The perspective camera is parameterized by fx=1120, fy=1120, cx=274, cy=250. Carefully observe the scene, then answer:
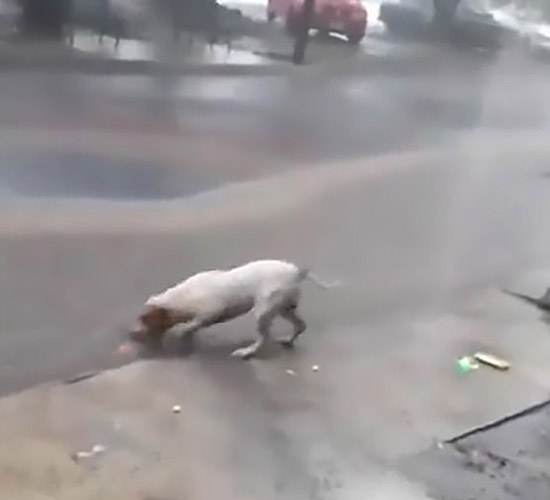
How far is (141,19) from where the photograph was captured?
4.32 metres

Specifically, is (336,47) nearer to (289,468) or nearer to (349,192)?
(349,192)

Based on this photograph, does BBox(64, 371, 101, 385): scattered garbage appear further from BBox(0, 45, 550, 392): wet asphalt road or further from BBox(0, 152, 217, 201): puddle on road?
BBox(0, 152, 217, 201): puddle on road

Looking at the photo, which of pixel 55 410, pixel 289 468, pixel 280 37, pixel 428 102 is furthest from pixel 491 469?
pixel 428 102

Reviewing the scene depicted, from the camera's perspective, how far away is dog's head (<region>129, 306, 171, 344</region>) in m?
3.35

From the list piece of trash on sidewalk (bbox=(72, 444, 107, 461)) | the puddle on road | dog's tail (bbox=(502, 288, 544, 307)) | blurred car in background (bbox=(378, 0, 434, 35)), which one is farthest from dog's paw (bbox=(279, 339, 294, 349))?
blurred car in background (bbox=(378, 0, 434, 35))

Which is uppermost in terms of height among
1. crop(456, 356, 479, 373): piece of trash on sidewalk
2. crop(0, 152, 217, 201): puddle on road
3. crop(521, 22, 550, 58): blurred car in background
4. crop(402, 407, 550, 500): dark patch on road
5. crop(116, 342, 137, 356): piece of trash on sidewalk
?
crop(521, 22, 550, 58): blurred car in background

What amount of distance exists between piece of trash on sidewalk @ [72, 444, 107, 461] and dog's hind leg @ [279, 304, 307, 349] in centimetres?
93

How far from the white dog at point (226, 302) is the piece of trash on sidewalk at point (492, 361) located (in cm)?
61

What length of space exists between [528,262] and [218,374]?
81.3 inches

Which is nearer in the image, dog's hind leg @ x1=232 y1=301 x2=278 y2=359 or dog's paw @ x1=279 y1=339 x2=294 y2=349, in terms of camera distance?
dog's hind leg @ x1=232 y1=301 x2=278 y2=359

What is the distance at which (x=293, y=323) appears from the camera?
3477 mm

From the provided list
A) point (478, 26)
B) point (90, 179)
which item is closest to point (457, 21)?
point (478, 26)

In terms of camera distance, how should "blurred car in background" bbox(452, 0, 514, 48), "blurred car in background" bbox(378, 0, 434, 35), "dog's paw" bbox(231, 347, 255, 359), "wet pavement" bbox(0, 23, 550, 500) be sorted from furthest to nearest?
"blurred car in background" bbox(452, 0, 514, 48)
"blurred car in background" bbox(378, 0, 434, 35)
"dog's paw" bbox(231, 347, 255, 359)
"wet pavement" bbox(0, 23, 550, 500)

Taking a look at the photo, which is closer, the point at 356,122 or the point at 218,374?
the point at 218,374
